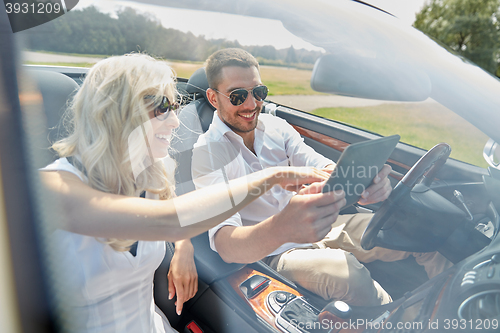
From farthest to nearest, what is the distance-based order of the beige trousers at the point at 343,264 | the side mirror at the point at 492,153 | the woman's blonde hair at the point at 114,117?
the side mirror at the point at 492,153
the beige trousers at the point at 343,264
the woman's blonde hair at the point at 114,117

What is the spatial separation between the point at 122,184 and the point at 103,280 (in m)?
0.31

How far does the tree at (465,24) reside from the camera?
12250mm

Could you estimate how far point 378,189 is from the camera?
0.95m

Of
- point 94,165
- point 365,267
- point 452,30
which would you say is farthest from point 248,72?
point 452,30

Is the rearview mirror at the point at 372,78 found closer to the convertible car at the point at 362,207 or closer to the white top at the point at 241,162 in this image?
the convertible car at the point at 362,207

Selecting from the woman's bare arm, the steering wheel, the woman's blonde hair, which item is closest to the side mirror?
the steering wheel

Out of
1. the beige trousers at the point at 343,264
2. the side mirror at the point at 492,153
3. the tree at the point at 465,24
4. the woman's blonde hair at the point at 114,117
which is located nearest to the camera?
the woman's blonde hair at the point at 114,117

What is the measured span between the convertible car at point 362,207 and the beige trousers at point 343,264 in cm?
2

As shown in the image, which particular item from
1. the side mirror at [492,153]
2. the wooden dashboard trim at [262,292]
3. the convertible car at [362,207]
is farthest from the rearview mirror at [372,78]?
the wooden dashboard trim at [262,292]

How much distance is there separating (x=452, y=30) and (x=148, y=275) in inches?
655

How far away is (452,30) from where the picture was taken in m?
13.8

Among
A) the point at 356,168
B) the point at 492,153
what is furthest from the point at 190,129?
the point at 492,153

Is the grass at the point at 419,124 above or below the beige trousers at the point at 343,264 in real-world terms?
Answer: above

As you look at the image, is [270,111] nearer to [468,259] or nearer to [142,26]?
[142,26]
